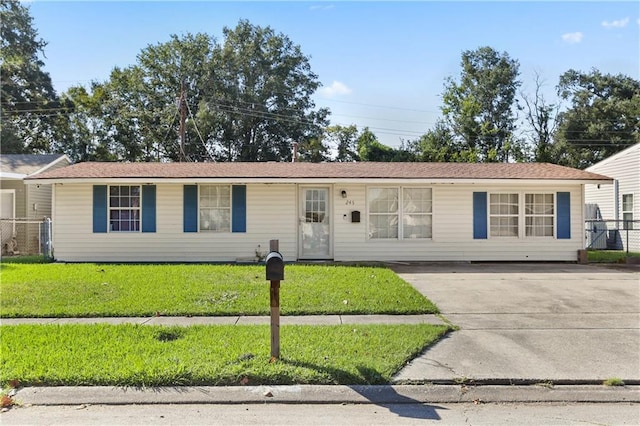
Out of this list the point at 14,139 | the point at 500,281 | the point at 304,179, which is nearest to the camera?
the point at 500,281

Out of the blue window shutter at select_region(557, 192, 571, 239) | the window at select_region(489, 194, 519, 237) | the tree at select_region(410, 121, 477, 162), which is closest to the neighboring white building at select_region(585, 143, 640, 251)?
the blue window shutter at select_region(557, 192, 571, 239)

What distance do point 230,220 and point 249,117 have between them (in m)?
24.6

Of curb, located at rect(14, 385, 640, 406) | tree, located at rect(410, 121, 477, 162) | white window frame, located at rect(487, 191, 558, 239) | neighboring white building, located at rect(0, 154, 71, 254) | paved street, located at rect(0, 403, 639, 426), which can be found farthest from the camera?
tree, located at rect(410, 121, 477, 162)

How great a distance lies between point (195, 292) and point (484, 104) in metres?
38.8

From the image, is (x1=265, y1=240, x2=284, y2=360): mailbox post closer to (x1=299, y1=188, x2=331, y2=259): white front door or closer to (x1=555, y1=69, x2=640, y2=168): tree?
(x1=299, y1=188, x2=331, y2=259): white front door

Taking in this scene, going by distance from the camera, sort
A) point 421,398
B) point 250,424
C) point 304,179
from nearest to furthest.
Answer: point 250,424 < point 421,398 < point 304,179

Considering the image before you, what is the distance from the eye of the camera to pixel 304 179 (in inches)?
542

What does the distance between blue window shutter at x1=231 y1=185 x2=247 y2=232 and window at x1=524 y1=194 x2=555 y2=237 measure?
852 cm

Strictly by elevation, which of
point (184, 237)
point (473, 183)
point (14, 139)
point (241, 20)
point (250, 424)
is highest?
point (241, 20)

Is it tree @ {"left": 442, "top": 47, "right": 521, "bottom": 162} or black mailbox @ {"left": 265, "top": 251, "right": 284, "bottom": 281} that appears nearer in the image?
black mailbox @ {"left": 265, "top": 251, "right": 284, "bottom": 281}

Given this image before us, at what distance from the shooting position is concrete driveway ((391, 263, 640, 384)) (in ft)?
16.4

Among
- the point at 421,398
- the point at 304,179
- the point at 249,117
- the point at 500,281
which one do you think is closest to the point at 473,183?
the point at 500,281

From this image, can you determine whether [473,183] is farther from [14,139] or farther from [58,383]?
[14,139]

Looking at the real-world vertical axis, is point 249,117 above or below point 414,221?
above
